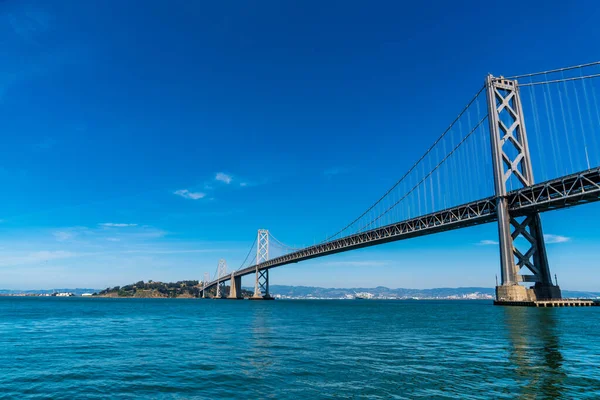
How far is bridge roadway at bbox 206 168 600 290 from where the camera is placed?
Result: 4356 cm

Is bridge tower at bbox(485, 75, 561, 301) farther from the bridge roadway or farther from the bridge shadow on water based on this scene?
the bridge shadow on water

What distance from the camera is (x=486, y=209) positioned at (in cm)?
5531

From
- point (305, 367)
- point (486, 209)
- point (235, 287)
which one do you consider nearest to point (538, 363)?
point (305, 367)

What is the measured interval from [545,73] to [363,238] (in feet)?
142

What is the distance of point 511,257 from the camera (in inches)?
1919

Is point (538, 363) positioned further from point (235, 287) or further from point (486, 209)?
point (235, 287)

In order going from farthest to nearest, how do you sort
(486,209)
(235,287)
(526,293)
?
1. (235,287)
2. (486,209)
3. (526,293)

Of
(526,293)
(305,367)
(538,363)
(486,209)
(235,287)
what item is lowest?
(538,363)

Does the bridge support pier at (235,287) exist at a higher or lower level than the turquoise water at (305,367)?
higher

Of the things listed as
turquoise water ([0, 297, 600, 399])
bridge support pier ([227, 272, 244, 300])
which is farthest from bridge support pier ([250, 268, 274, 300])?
turquoise water ([0, 297, 600, 399])

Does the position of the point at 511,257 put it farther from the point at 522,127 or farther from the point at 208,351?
the point at 208,351

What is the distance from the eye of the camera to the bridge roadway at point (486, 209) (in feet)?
143

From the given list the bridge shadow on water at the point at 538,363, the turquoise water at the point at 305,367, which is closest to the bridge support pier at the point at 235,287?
the turquoise water at the point at 305,367

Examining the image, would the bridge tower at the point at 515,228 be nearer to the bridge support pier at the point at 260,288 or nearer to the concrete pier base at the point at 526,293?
the concrete pier base at the point at 526,293
